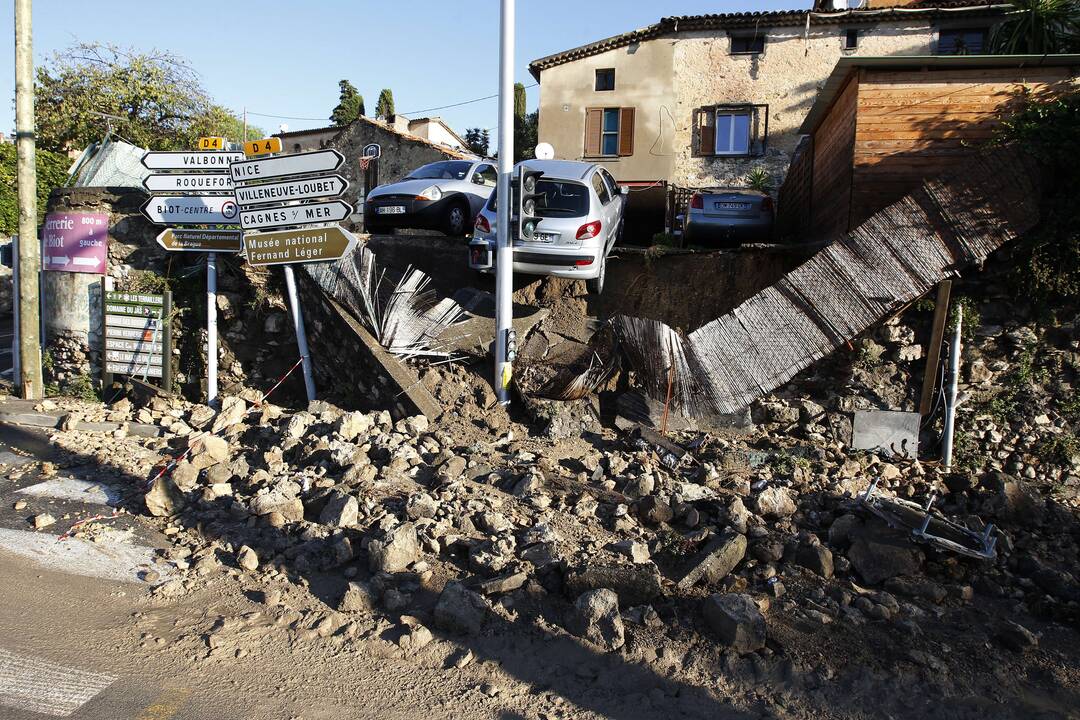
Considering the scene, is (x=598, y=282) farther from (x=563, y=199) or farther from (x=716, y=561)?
(x=716, y=561)

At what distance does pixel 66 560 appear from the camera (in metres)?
5.43

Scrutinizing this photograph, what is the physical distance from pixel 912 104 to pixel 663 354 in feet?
15.3

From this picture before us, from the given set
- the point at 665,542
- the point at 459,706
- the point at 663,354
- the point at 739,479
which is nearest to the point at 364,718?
the point at 459,706


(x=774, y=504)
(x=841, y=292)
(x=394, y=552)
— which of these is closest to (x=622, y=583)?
(x=394, y=552)

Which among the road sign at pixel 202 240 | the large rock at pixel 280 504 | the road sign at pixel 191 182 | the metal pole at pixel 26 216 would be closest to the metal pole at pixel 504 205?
the large rock at pixel 280 504

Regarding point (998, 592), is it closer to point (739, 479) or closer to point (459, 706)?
point (739, 479)

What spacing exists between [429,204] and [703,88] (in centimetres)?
1525

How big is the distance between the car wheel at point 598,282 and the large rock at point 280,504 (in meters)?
5.06

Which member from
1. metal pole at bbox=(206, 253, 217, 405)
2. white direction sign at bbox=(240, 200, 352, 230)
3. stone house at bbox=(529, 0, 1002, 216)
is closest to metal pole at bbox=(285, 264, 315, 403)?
white direction sign at bbox=(240, 200, 352, 230)

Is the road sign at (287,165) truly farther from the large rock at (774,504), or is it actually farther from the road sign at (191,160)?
the large rock at (774,504)

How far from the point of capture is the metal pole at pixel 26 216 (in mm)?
9672

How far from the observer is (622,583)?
4691 millimetres

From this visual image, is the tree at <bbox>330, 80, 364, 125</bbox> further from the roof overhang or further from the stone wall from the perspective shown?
the roof overhang

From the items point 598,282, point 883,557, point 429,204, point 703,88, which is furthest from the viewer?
point 703,88
